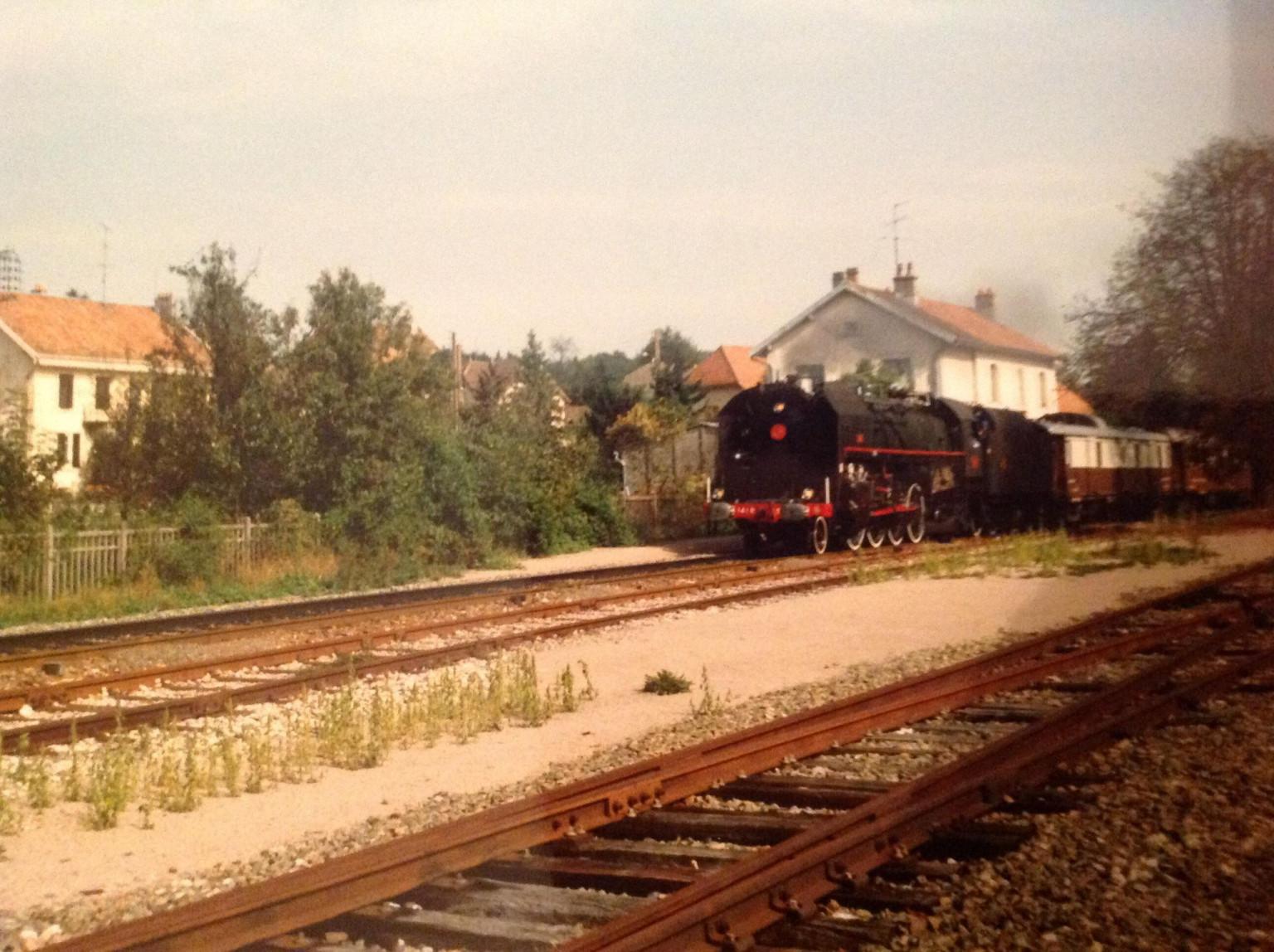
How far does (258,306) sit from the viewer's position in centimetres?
2308

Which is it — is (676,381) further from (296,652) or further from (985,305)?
(296,652)

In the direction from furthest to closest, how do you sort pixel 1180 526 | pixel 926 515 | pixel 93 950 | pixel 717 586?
pixel 1180 526 → pixel 926 515 → pixel 717 586 → pixel 93 950

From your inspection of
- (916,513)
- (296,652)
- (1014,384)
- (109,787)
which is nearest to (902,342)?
(916,513)

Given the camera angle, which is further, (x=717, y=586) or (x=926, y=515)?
(x=926, y=515)

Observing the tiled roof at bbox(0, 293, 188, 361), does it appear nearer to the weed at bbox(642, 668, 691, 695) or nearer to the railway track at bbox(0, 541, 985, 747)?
the railway track at bbox(0, 541, 985, 747)

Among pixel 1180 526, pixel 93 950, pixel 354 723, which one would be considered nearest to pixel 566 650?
pixel 354 723

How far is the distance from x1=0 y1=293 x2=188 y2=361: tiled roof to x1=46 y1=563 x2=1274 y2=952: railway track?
46.9 ft

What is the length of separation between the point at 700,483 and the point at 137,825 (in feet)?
87.7

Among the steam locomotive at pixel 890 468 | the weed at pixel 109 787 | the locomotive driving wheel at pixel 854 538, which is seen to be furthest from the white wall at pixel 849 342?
the weed at pixel 109 787

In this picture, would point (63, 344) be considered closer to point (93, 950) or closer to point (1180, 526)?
point (93, 950)

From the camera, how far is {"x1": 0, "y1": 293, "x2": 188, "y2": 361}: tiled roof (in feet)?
63.8

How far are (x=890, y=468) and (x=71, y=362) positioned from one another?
15.8 meters

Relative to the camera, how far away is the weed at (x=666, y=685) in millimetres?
10367

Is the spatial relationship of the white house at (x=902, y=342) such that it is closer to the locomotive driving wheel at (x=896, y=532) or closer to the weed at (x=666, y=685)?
the locomotive driving wheel at (x=896, y=532)
